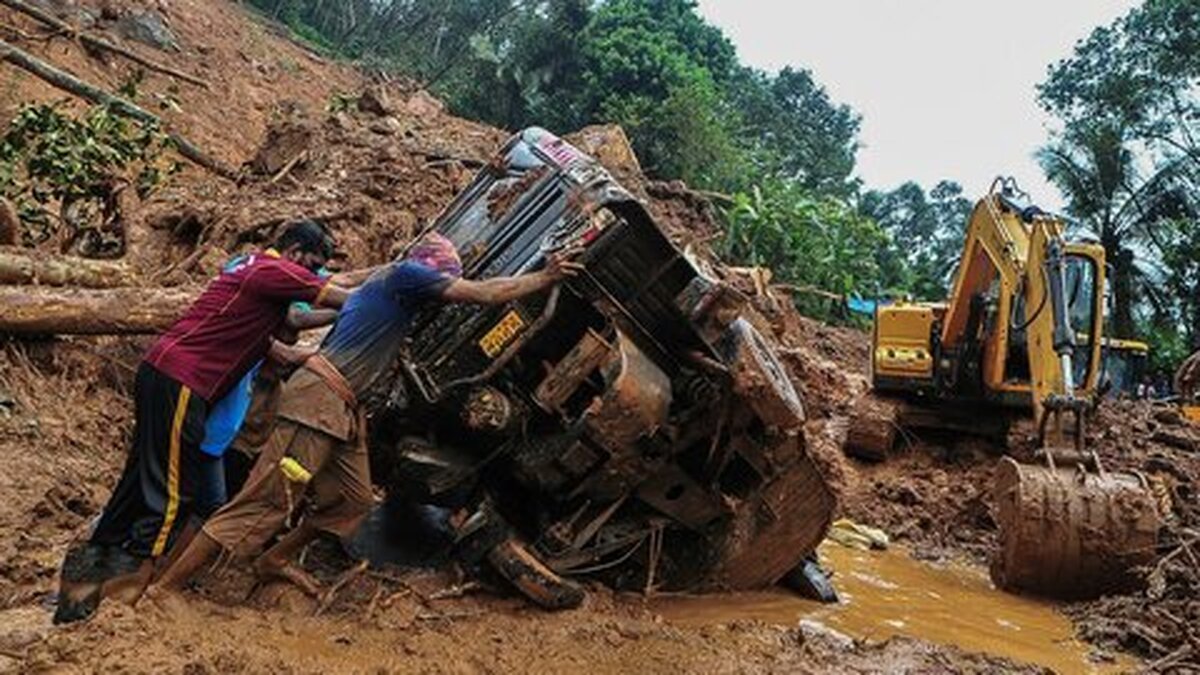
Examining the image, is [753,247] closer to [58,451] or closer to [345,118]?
[345,118]

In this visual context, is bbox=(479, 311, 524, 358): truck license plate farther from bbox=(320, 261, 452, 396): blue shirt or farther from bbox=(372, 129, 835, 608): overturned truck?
bbox=(320, 261, 452, 396): blue shirt

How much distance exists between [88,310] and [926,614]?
5.01 m

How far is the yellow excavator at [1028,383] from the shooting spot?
5.48 meters

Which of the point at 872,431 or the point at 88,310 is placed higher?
the point at 872,431

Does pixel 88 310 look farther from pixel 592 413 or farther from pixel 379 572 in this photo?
pixel 592 413

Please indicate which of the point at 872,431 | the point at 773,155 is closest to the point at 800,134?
the point at 773,155

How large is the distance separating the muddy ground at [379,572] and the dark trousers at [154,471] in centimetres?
30

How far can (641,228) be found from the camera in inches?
170

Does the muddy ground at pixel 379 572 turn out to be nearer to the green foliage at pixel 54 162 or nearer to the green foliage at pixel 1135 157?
the green foliage at pixel 54 162

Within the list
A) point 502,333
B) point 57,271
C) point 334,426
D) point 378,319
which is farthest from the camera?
point 57,271

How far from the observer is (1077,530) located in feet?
17.9

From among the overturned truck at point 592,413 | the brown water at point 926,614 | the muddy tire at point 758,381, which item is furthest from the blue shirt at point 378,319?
the brown water at point 926,614

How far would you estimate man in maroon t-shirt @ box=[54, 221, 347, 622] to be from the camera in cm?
377

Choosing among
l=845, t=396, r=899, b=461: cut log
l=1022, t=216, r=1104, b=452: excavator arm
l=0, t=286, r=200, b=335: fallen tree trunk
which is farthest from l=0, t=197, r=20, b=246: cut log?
l=845, t=396, r=899, b=461: cut log
